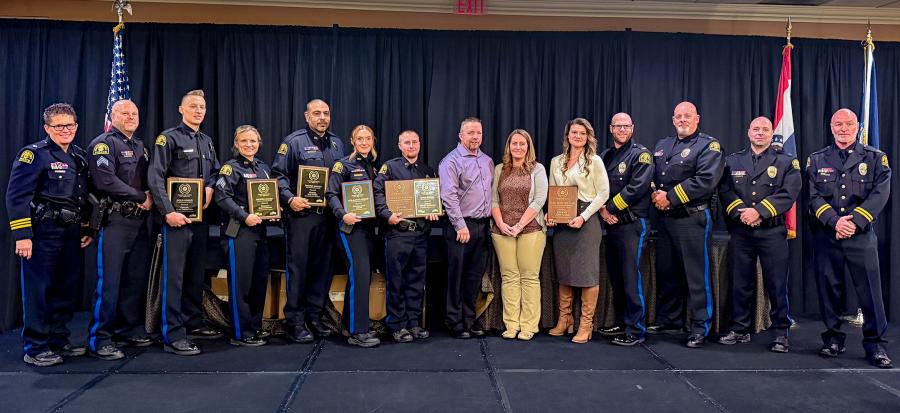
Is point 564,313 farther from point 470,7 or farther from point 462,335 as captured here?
point 470,7

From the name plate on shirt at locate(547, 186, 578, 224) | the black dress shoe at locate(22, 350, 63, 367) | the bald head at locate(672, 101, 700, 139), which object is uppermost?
the bald head at locate(672, 101, 700, 139)

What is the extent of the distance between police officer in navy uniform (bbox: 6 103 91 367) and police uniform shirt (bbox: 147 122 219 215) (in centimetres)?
48

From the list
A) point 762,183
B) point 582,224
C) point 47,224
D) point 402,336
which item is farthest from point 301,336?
point 762,183

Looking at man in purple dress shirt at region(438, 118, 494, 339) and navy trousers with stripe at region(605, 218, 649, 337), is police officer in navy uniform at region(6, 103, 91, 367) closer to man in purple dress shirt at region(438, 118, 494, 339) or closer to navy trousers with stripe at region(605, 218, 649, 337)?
man in purple dress shirt at region(438, 118, 494, 339)

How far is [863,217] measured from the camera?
12.4 feet

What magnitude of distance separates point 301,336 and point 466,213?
1.54 m

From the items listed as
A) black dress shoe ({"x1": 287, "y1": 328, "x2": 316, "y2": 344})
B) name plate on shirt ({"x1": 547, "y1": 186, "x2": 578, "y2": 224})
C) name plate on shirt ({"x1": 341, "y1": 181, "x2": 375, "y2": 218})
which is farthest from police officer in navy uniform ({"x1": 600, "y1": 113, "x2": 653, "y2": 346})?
black dress shoe ({"x1": 287, "y1": 328, "x2": 316, "y2": 344})

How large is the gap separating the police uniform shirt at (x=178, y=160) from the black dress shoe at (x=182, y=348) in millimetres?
917

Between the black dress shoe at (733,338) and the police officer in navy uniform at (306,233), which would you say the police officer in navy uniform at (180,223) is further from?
the black dress shoe at (733,338)

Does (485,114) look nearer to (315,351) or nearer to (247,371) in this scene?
(315,351)

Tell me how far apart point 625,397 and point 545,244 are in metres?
1.55

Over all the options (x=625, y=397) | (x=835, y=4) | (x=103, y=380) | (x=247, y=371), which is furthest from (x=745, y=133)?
(x=103, y=380)

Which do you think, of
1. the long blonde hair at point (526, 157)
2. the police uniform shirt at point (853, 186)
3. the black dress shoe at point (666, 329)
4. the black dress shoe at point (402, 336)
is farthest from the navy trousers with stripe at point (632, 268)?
the black dress shoe at point (402, 336)

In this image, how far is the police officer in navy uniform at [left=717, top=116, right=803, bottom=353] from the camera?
4094mm
